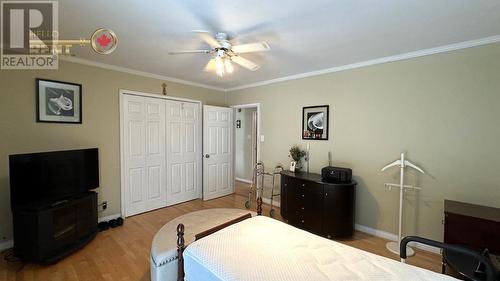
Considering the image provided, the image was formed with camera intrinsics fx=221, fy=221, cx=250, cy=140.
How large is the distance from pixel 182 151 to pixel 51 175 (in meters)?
2.04

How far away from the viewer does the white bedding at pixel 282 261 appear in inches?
50.1

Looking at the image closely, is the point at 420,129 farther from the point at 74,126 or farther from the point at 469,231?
the point at 74,126

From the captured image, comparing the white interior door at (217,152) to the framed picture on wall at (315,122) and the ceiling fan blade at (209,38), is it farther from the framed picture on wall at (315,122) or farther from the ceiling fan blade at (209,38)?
the ceiling fan blade at (209,38)

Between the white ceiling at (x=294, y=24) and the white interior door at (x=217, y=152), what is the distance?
1.84 meters

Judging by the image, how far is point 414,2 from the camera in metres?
1.70

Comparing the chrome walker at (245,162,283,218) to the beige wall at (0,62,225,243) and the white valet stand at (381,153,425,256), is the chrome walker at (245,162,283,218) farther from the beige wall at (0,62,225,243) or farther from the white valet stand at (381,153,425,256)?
the beige wall at (0,62,225,243)

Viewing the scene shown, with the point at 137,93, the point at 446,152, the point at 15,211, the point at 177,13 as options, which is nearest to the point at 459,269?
the point at 446,152

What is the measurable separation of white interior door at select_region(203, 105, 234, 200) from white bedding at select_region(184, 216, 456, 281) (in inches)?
116

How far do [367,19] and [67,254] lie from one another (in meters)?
3.92

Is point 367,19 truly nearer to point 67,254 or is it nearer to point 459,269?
point 459,269

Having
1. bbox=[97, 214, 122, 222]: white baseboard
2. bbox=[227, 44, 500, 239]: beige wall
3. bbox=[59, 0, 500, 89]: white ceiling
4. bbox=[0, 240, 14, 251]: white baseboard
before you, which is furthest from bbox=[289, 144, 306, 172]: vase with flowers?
bbox=[0, 240, 14, 251]: white baseboard

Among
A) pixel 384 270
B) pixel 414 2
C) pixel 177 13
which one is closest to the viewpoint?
pixel 384 270

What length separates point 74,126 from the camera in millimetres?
3100

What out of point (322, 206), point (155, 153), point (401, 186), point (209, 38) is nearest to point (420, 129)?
point (401, 186)
